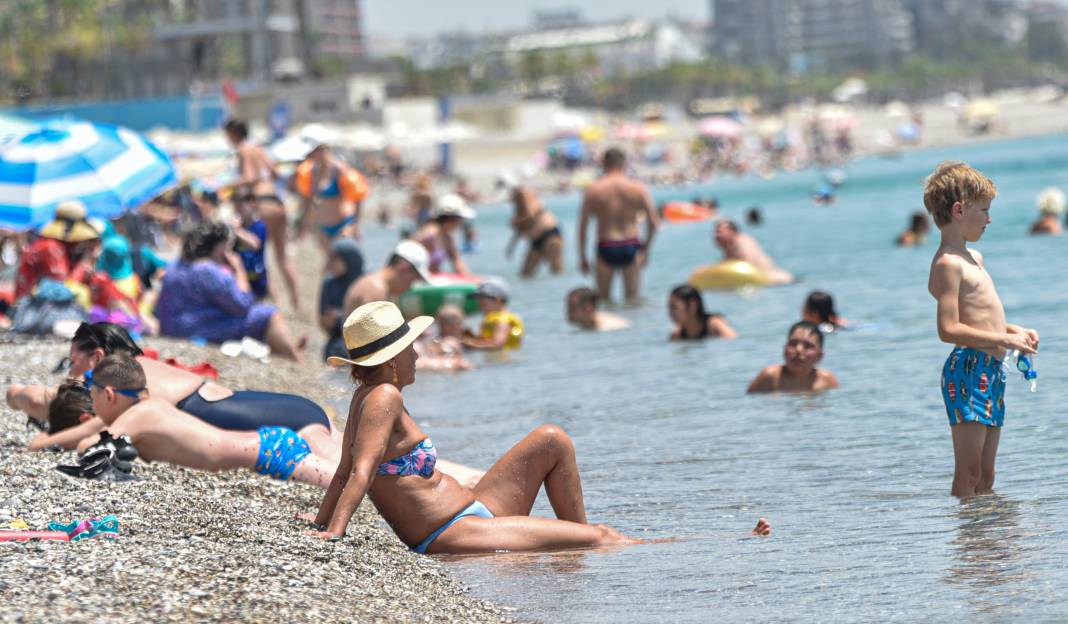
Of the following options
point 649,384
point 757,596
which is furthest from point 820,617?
point 649,384

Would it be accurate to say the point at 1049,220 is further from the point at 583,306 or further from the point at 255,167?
the point at 255,167

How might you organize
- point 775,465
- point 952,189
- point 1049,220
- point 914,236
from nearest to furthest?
point 952,189
point 775,465
point 1049,220
point 914,236

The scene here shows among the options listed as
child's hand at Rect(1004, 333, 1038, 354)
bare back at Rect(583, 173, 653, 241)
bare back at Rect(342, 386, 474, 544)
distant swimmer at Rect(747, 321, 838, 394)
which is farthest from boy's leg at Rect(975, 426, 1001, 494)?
bare back at Rect(583, 173, 653, 241)

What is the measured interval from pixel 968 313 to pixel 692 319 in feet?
18.6

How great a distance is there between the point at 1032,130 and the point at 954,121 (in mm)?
8711

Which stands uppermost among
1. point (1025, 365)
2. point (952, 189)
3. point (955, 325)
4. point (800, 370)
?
point (952, 189)

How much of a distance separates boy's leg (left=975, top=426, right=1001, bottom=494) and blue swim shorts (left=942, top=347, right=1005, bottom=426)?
0.26ft

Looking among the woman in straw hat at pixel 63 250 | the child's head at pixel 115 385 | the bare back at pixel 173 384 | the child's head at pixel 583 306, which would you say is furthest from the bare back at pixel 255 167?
the child's head at pixel 115 385

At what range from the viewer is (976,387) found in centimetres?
496

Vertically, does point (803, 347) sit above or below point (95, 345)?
below

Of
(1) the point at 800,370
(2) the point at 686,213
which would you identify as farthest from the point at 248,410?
(2) the point at 686,213

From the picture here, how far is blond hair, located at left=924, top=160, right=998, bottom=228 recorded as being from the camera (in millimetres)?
4836

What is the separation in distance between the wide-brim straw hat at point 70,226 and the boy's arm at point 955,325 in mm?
6856

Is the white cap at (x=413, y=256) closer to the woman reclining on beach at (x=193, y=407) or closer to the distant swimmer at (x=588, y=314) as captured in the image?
the distant swimmer at (x=588, y=314)
